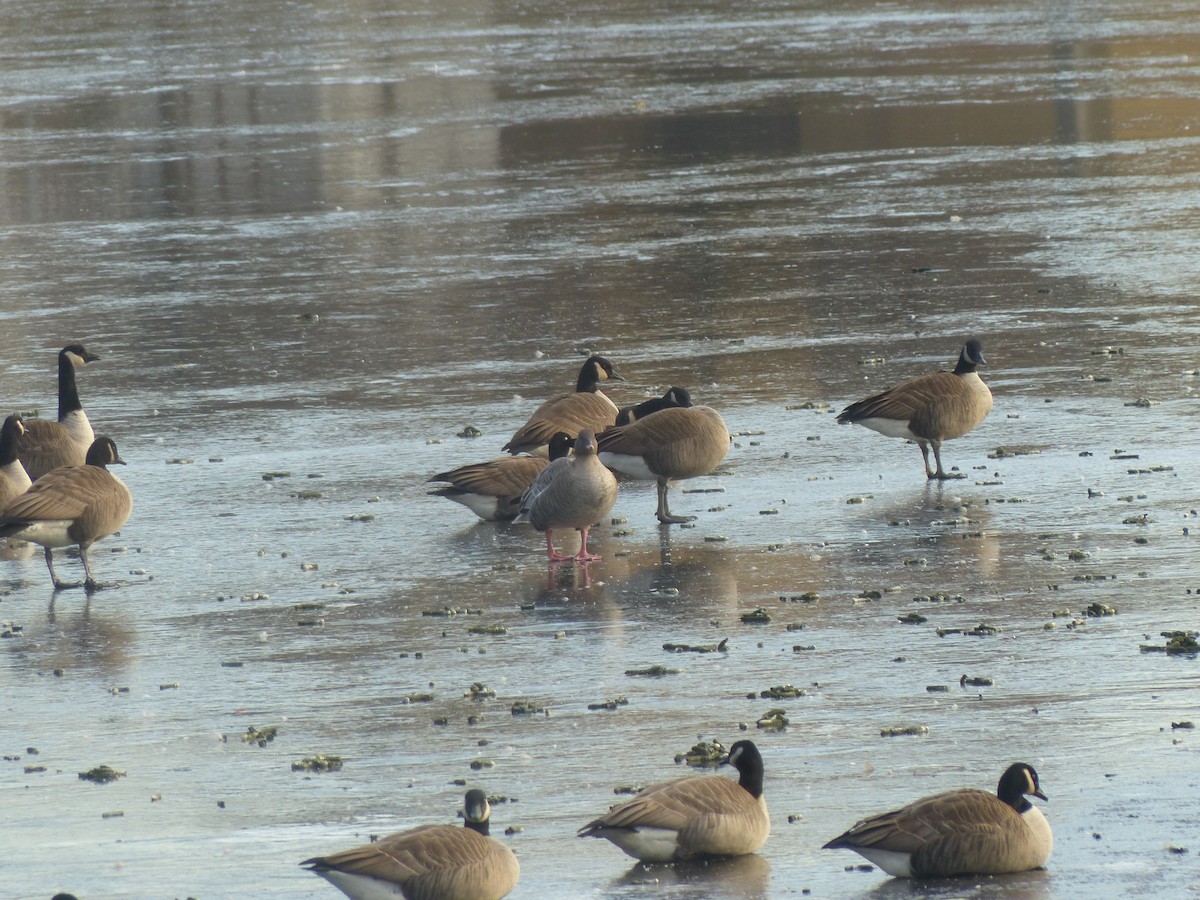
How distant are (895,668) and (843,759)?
1152 mm

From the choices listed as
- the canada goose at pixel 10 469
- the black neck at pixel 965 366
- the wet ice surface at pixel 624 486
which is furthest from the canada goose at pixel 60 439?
the black neck at pixel 965 366

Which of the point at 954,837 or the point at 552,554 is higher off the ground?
the point at 954,837

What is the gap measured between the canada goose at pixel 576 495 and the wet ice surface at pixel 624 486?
10.8 inches

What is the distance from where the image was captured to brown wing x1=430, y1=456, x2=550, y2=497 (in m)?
11.7

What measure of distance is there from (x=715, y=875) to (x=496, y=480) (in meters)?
5.31

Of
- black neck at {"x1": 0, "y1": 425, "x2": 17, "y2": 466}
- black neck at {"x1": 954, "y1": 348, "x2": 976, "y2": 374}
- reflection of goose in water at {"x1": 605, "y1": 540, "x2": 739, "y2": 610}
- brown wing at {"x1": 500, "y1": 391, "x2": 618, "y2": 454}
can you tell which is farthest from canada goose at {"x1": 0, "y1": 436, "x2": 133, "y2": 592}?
black neck at {"x1": 954, "y1": 348, "x2": 976, "y2": 374}

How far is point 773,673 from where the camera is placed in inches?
346

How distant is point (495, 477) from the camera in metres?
11.8

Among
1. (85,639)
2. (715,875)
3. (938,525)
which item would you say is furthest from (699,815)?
(938,525)

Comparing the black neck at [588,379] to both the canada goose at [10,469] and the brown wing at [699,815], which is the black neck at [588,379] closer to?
the canada goose at [10,469]

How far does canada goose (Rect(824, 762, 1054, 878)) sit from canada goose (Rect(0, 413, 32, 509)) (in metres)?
6.46

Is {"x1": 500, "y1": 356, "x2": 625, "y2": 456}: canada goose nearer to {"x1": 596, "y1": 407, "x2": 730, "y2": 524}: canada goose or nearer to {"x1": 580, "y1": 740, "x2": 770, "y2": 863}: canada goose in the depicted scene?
{"x1": 596, "y1": 407, "x2": 730, "y2": 524}: canada goose

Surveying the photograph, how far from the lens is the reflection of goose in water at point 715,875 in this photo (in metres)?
6.52

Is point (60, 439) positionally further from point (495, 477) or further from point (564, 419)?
point (564, 419)
